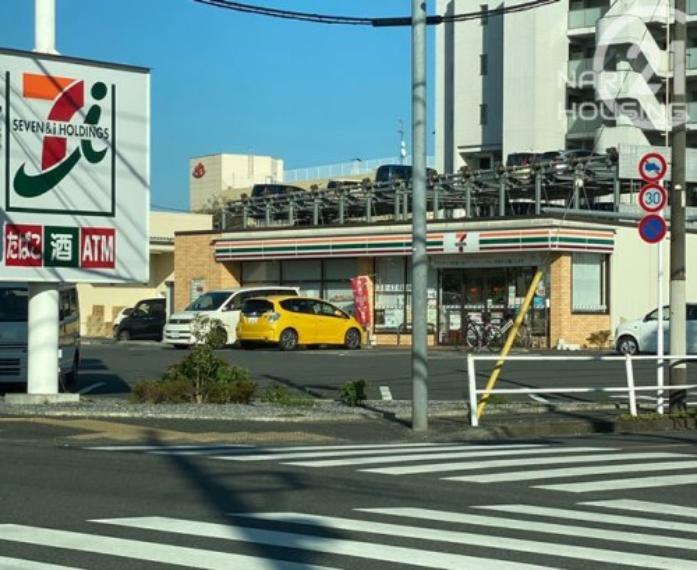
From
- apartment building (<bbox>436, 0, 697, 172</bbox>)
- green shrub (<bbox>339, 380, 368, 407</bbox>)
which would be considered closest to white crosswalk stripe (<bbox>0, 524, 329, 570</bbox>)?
green shrub (<bbox>339, 380, 368, 407</bbox>)

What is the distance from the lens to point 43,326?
1839cm

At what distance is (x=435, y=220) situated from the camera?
1650 inches

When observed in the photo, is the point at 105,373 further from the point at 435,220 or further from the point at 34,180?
the point at 435,220

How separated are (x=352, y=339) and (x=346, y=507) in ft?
97.0

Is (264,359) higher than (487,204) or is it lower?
lower

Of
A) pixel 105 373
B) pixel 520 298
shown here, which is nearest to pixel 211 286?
pixel 520 298

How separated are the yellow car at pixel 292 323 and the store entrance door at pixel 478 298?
14.1 ft

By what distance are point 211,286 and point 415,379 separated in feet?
111

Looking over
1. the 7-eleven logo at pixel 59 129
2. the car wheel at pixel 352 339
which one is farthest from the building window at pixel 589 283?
the 7-eleven logo at pixel 59 129

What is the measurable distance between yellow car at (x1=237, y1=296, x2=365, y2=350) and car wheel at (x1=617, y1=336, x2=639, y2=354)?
8535mm

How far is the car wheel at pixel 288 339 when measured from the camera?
36781mm

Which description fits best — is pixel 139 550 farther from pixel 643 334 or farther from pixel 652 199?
pixel 643 334

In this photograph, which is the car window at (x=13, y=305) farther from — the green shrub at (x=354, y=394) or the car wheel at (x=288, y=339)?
the car wheel at (x=288, y=339)

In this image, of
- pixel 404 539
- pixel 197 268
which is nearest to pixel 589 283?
pixel 197 268
